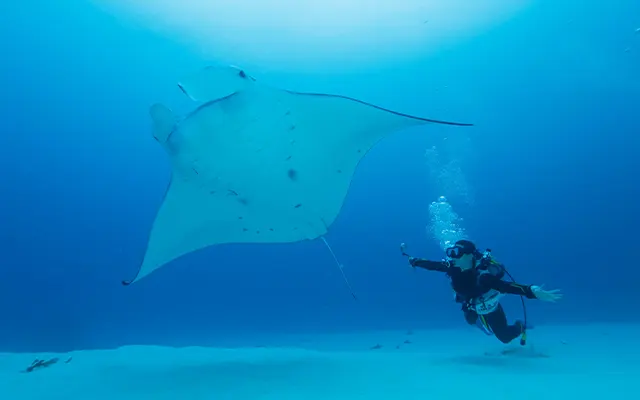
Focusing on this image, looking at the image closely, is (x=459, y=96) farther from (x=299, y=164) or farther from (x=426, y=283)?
(x=299, y=164)

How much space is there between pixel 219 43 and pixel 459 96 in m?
22.1

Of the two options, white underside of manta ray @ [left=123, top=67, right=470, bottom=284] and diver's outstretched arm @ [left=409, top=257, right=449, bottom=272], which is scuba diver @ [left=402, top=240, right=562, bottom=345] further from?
white underside of manta ray @ [left=123, top=67, right=470, bottom=284]

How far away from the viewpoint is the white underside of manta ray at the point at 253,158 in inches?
160

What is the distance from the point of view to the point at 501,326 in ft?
21.9

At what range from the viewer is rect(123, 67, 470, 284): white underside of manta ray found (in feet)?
13.4

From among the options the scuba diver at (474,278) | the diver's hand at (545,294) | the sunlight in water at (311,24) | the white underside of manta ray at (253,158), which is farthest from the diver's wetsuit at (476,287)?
the sunlight in water at (311,24)

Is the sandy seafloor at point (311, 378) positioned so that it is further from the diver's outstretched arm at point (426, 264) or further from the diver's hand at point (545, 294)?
the diver's outstretched arm at point (426, 264)

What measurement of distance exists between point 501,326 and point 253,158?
4850mm

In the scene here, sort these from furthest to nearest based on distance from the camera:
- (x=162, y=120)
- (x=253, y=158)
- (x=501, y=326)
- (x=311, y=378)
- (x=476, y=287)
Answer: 1. (x=501, y=326)
2. (x=476, y=287)
3. (x=253, y=158)
4. (x=311, y=378)
5. (x=162, y=120)

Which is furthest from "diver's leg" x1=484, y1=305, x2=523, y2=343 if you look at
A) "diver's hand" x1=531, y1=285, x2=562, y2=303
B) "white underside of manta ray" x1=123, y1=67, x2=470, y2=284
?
"white underside of manta ray" x1=123, y1=67, x2=470, y2=284

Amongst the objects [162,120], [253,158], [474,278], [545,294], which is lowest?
[162,120]

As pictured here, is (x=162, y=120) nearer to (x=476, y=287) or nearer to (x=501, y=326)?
(x=476, y=287)

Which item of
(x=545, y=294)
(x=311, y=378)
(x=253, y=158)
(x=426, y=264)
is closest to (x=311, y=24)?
(x=426, y=264)

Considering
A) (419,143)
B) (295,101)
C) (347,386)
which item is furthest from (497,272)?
(419,143)
